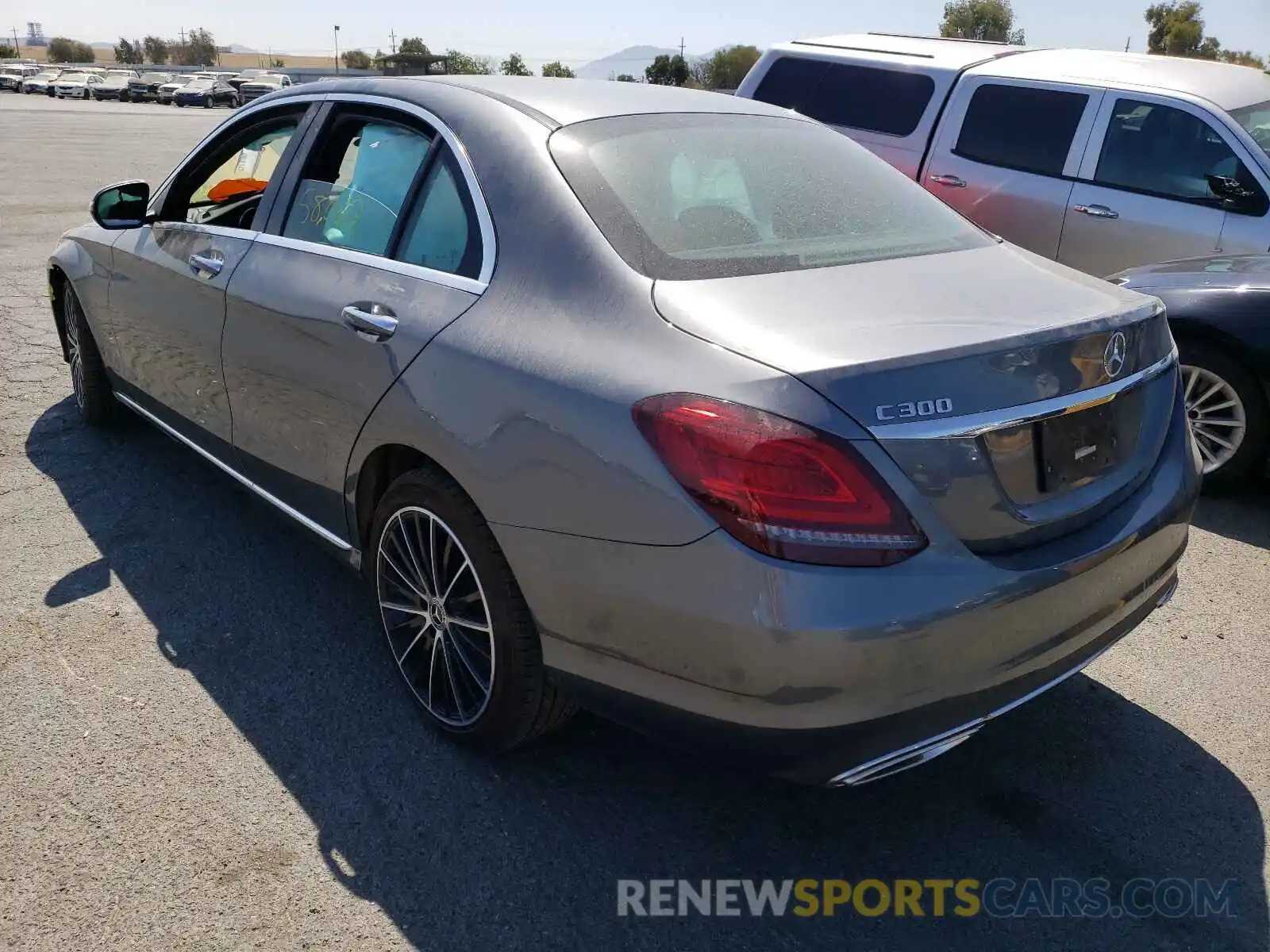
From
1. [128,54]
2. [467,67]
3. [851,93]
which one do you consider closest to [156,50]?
[128,54]

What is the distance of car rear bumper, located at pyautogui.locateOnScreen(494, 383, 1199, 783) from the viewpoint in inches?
82.9

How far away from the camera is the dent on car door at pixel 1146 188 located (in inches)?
251

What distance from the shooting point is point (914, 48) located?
8.07 meters

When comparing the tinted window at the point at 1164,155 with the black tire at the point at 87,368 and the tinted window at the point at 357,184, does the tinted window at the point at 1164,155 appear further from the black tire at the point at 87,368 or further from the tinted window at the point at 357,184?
the black tire at the point at 87,368

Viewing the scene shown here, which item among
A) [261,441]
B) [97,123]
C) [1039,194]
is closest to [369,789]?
[261,441]

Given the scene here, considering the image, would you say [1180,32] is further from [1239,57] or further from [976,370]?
[976,370]

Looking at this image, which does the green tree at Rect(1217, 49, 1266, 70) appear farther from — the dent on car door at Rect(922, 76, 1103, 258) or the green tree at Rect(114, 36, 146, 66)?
the green tree at Rect(114, 36, 146, 66)

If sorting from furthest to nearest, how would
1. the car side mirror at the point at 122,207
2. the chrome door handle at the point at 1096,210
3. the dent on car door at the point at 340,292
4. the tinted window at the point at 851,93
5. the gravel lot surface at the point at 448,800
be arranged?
the tinted window at the point at 851,93 → the chrome door handle at the point at 1096,210 → the car side mirror at the point at 122,207 → the dent on car door at the point at 340,292 → the gravel lot surface at the point at 448,800

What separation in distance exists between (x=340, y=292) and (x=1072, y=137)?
18.0ft

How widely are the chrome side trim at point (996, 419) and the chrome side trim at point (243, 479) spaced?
1.85m

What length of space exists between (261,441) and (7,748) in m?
1.17

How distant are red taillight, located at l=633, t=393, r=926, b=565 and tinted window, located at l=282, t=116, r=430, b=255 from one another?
4.90 feet

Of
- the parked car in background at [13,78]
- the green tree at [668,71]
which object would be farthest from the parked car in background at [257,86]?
the green tree at [668,71]

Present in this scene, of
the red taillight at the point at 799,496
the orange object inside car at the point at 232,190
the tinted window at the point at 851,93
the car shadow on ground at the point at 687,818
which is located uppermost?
the tinted window at the point at 851,93
